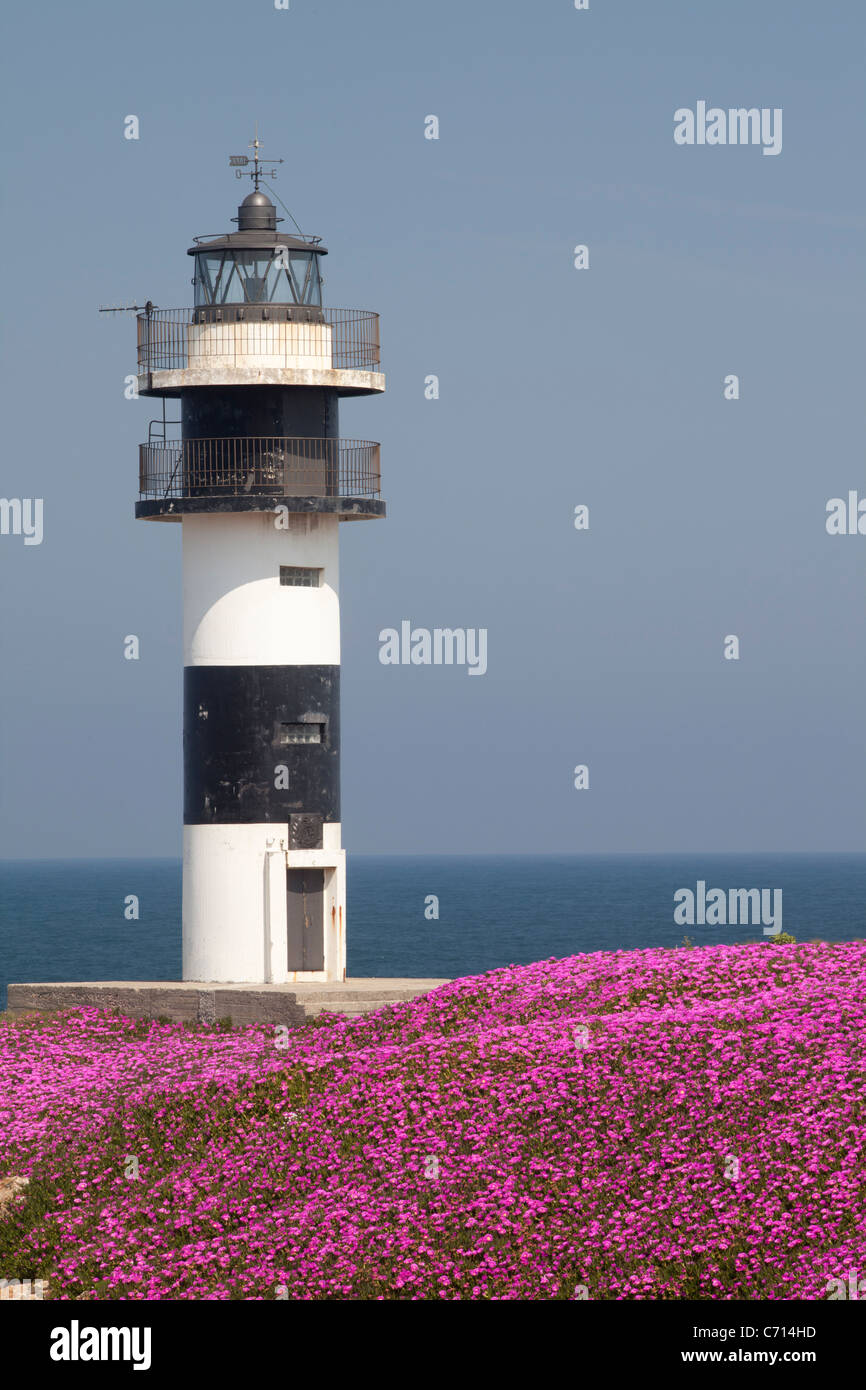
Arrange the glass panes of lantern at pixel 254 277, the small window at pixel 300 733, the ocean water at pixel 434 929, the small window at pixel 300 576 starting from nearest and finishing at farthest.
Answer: the small window at pixel 300 733 < the small window at pixel 300 576 < the glass panes of lantern at pixel 254 277 < the ocean water at pixel 434 929

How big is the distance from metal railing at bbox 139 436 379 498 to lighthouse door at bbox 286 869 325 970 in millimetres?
5891

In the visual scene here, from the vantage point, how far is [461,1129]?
60.5 feet

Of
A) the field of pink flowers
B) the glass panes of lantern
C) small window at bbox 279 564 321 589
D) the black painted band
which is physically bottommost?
the field of pink flowers

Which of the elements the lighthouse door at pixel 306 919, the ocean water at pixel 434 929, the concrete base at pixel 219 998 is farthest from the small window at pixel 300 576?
the ocean water at pixel 434 929

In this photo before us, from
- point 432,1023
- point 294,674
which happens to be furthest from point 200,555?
point 432,1023

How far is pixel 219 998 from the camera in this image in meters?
28.4

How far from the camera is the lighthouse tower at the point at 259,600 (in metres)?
29.7

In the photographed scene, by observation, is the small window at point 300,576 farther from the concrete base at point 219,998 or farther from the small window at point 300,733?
the concrete base at point 219,998

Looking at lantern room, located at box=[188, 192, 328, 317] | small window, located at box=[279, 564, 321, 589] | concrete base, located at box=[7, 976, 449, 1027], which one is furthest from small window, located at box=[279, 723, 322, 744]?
lantern room, located at box=[188, 192, 328, 317]

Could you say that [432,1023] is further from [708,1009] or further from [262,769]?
[262,769]

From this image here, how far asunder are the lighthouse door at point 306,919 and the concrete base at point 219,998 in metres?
0.78

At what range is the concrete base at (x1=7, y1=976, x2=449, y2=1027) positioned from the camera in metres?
27.6

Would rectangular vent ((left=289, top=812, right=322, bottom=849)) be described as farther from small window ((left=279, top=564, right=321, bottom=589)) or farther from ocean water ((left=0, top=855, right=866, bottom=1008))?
ocean water ((left=0, top=855, right=866, bottom=1008))

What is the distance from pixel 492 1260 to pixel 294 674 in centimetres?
1520
